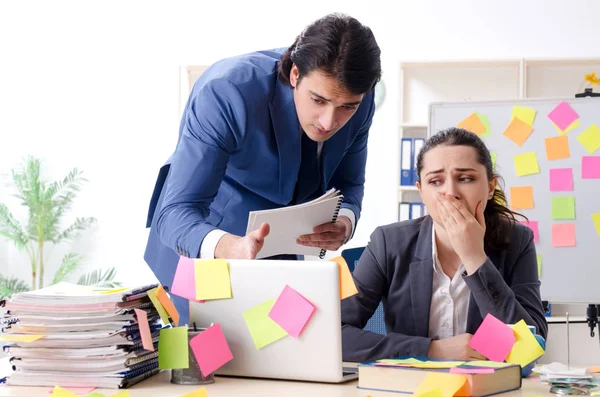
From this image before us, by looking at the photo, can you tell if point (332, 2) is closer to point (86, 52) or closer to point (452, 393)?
point (86, 52)

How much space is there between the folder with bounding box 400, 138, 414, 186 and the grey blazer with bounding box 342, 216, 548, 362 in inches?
96.2

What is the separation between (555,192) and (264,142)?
1970 millimetres

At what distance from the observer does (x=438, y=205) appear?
1.78 meters

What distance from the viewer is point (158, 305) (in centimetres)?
139

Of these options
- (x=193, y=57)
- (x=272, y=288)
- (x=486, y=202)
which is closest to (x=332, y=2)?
(x=193, y=57)

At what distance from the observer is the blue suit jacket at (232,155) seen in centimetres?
173

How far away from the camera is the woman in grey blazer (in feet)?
5.58

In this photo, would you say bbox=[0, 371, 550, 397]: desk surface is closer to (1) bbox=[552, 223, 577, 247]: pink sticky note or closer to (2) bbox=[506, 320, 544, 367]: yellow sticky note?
(2) bbox=[506, 320, 544, 367]: yellow sticky note

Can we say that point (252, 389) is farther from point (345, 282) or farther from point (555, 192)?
point (555, 192)

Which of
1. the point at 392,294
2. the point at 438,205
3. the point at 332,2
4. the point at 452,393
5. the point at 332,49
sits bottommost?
the point at 452,393

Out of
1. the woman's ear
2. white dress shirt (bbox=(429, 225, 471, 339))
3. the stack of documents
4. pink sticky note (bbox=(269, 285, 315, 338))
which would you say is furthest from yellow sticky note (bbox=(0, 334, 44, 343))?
the woman's ear

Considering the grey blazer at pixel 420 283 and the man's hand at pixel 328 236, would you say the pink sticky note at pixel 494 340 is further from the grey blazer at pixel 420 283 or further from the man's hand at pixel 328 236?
the man's hand at pixel 328 236

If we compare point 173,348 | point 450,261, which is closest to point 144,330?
point 173,348

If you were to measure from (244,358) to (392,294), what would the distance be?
Answer: 0.58m
